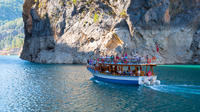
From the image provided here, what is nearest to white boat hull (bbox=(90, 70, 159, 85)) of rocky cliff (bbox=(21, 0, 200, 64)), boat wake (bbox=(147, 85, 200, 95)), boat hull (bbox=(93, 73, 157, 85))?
boat hull (bbox=(93, 73, 157, 85))

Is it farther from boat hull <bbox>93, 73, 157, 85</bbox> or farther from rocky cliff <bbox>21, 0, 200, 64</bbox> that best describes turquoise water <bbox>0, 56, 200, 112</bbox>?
rocky cliff <bbox>21, 0, 200, 64</bbox>

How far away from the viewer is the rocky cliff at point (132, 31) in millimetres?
71875

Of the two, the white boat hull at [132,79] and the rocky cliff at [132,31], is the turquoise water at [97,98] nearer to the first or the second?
the white boat hull at [132,79]

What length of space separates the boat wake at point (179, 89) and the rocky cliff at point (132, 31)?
39979mm

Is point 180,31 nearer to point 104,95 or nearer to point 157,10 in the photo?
point 157,10

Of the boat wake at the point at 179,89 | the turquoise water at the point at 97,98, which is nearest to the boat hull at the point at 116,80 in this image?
the turquoise water at the point at 97,98

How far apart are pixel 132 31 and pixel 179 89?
147ft

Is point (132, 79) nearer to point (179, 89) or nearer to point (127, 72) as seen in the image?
point (127, 72)

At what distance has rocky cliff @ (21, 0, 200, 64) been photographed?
236 ft

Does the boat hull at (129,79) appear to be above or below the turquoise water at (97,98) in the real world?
above

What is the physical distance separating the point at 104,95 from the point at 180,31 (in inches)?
2183

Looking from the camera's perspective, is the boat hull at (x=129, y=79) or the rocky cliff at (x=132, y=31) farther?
the rocky cliff at (x=132, y=31)

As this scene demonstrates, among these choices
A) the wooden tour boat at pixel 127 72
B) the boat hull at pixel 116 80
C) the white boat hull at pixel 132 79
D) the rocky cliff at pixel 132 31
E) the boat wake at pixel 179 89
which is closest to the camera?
the boat wake at pixel 179 89

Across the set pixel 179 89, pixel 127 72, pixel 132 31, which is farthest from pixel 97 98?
pixel 132 31
